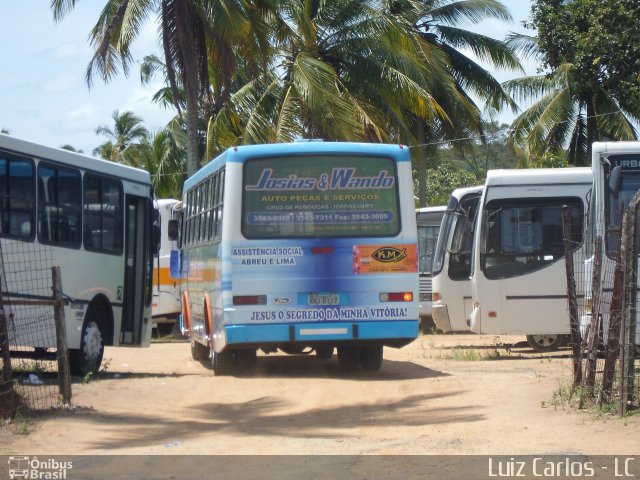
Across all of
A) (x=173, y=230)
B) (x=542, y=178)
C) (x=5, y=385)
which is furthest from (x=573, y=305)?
(x=173, y=230)

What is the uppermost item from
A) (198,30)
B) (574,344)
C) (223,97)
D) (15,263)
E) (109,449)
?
(198,30)

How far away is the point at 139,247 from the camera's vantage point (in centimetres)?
1570

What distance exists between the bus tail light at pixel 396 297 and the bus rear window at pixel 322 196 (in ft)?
2.55

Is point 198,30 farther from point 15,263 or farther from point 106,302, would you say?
point 15,263

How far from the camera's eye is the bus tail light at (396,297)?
13.2 m

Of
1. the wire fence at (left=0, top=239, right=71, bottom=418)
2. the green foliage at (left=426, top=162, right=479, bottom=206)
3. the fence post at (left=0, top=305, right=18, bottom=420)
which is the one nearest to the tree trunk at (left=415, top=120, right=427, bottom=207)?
the wire fence at (left=0, top=239, right=71, bottom=418)

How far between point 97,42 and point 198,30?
90.0 inches

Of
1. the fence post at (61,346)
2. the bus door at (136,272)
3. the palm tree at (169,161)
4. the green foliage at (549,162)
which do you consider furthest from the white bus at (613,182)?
the palm tree at (169,161)

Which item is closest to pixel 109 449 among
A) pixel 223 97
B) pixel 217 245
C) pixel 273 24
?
pixel 217 245

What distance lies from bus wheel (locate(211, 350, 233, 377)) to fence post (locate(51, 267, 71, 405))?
366 centimetres

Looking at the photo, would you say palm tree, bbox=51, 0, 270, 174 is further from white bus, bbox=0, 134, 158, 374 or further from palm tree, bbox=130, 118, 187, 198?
palm tree, bbox=130, 118, 187, 198

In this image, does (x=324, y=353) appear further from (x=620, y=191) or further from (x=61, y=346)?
(x=61, y=346)

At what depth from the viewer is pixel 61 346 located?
10680 millimetres

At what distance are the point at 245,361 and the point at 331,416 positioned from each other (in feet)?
13.0
